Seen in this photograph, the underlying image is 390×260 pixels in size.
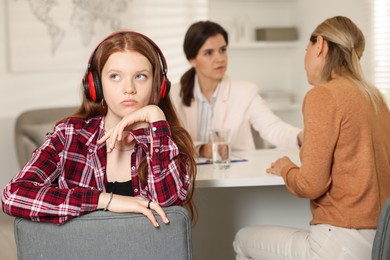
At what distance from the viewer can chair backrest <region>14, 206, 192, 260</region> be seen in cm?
128

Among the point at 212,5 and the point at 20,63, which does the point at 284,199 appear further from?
the point at 212,5

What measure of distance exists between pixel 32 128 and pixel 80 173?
2.61 m

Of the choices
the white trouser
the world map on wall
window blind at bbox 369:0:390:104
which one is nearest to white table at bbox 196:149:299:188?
the white trouser

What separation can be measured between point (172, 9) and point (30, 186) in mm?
3277

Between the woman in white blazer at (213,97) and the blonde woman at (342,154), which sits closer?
the blonde woman at (342,154)

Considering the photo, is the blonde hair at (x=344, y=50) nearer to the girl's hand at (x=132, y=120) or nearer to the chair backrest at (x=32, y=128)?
the girl's hand at (x=132, y=120)

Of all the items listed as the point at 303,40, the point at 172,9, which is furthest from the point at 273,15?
the point at 172,9

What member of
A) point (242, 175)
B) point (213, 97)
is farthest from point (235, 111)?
point (242, 175)

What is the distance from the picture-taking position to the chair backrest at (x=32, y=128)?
408cm

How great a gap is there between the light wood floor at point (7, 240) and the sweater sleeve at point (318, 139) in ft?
5.21

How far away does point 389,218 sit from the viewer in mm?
1450

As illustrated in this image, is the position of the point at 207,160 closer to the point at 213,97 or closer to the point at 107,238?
the point at 213,97

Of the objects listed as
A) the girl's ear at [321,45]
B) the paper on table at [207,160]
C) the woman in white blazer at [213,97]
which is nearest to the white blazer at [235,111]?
the woman in white blazer at [213,97]

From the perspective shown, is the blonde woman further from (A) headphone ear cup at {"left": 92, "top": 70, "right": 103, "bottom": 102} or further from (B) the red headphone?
(A) headphone ear cup at {"left": 92, "top": 70, "right": 103, "bottom": 102}
